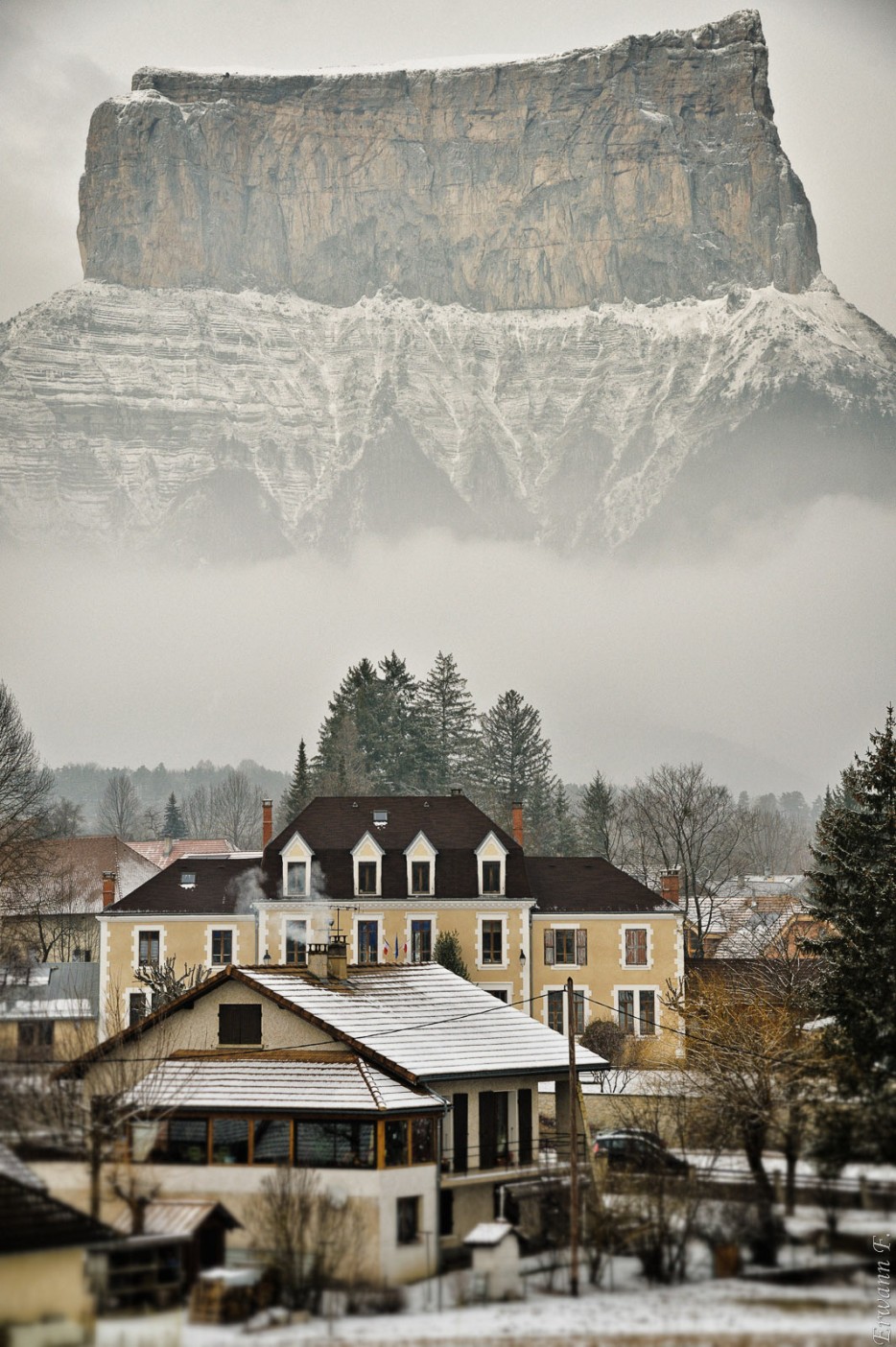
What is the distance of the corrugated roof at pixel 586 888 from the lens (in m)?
68.1

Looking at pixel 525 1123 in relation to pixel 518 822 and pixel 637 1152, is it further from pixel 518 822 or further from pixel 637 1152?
pixel 518 822

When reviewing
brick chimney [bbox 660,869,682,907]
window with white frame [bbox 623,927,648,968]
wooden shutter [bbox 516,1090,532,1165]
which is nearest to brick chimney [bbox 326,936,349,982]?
Answer: wooden shutter [bbox 516,1090,532,1165]

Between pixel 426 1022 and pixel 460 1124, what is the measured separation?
101 inches

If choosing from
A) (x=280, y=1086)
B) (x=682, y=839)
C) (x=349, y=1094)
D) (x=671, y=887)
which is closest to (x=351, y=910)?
(x=671, y=887)

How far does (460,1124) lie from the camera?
1511 inches

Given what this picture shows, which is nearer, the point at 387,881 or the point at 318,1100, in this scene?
the point at 318,1100

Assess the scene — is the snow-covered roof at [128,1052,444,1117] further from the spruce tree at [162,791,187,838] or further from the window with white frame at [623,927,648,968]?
the spruce tree at [162,791,187,838]

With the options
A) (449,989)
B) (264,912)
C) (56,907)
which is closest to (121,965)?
(264,912)

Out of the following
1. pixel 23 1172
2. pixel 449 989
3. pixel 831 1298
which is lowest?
pixel 831 1298

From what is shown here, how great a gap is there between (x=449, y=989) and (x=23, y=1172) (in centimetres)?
1559

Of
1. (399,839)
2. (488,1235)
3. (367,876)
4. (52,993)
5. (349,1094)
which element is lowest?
(488,1235)

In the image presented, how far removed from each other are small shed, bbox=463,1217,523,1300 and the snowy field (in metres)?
0.73

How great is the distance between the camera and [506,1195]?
3694 centimetres

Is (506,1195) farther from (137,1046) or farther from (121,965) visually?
(121,965)
